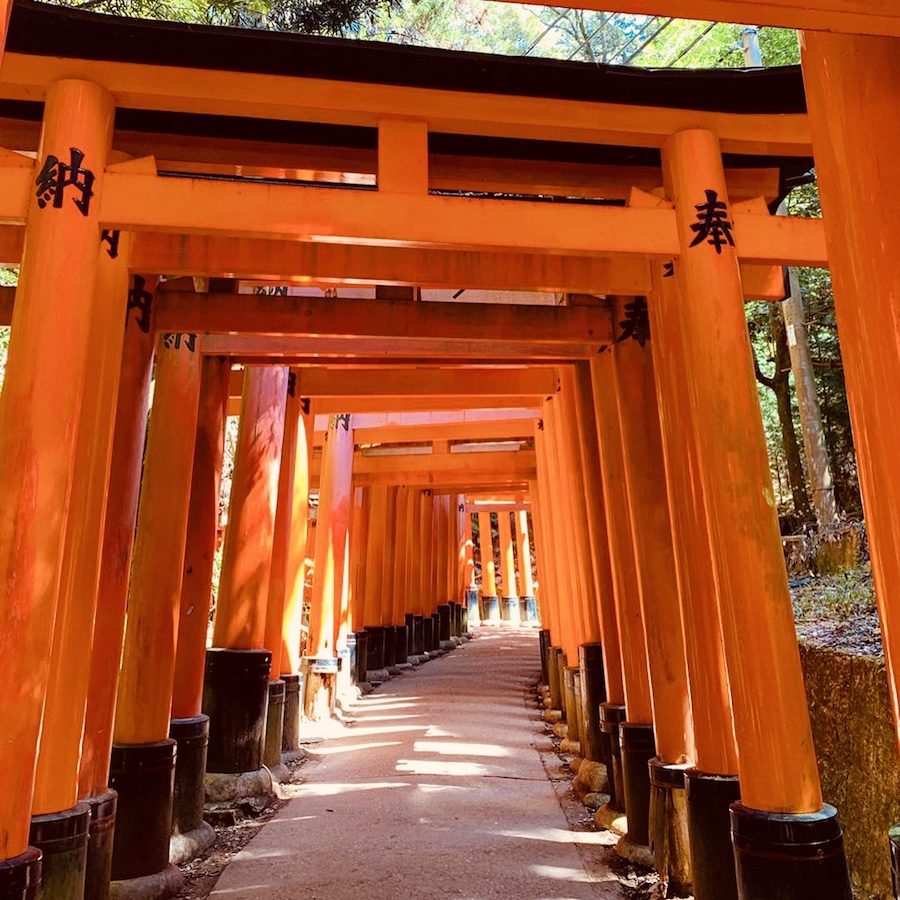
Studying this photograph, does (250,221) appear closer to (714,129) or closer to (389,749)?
(714,129)

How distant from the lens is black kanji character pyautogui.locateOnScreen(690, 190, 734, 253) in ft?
13.1

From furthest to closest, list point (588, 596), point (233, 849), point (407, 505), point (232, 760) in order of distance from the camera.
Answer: point (407, 505) < point (588, 596) < point (232, 760) < point (233, 849)

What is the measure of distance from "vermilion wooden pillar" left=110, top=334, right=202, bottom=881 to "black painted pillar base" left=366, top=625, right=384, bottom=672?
10.8m

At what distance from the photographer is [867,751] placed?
3984 millimetres

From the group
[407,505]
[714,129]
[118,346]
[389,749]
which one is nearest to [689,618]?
Result: [714,129]

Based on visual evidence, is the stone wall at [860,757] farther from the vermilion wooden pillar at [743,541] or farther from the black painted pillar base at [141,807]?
the black painted pillar base at [141,807]

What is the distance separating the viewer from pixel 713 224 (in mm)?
4004

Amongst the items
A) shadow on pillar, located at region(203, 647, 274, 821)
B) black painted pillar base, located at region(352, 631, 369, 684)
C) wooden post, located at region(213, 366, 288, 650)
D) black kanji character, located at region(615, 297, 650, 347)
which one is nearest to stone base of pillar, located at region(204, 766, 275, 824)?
shadow on pillar, located at region(203, 647, 274, 821)

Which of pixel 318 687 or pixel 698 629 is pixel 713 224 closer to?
pixel 698 629

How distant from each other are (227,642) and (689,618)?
4428mm

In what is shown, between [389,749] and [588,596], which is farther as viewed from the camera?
[389,749]

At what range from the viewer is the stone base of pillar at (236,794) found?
6.60m

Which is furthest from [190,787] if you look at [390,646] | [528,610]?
[528,610]

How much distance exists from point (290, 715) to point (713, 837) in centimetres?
615
